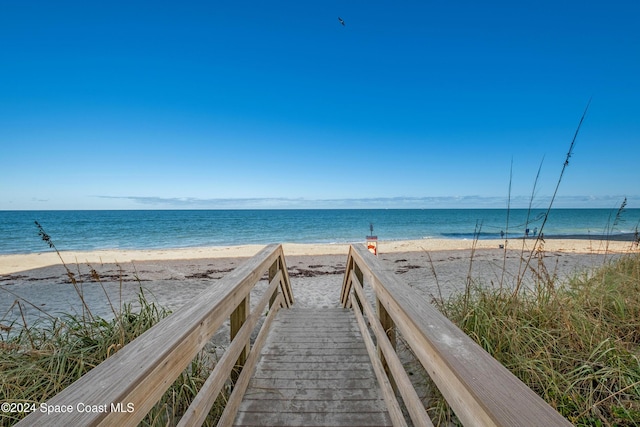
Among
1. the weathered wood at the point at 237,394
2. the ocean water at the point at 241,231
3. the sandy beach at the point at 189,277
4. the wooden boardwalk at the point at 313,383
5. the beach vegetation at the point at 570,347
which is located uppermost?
the beach vegetation at the point at 570,347

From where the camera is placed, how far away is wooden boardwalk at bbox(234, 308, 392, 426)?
6.50ft

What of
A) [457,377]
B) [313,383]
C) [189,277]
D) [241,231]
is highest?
[457,377]

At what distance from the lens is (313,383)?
2385 mm

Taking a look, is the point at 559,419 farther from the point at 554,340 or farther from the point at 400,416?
the point at 554,340

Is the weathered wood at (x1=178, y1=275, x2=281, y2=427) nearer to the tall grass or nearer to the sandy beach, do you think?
the tall grass

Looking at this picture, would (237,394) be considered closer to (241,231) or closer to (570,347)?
(570,347)

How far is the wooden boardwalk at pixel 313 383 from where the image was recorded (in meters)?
1.98

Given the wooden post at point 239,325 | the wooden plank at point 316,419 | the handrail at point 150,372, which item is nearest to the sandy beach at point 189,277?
the wooden post at point 239,325

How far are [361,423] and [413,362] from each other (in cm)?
106

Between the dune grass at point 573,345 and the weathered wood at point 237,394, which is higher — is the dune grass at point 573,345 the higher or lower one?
the higher one

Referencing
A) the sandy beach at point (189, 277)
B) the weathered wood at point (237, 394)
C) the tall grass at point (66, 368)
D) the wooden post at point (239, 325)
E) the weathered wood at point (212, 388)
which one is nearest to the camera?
the weathered wood at point (212, 388)

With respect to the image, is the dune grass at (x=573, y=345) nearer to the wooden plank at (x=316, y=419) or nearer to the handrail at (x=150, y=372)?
the wooden plank at (x=316, y=419)

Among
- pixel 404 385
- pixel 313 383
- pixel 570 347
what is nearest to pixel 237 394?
pixel 313 383

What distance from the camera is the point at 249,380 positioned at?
2355mm
